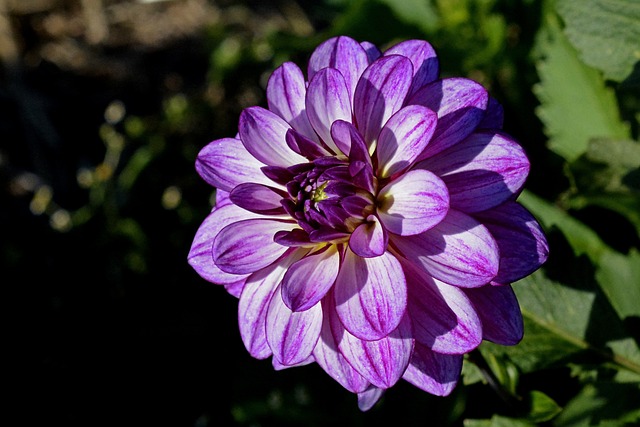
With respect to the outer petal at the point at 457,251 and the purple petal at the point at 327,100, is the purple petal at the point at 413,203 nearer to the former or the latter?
the outer petal at the point at 457,251

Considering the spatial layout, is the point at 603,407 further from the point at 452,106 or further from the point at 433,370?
the point at 452,106

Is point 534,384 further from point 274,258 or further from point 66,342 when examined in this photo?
point 66,342


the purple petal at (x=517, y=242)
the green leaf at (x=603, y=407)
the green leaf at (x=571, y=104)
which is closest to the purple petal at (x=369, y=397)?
the purple petal at (x=517, y=242)

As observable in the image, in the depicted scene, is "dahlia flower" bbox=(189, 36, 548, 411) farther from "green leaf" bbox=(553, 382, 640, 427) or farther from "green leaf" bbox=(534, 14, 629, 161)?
"green leaf" bbox=(534, 14, 629, 161)

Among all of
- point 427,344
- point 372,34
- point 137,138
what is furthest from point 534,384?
point 137,138

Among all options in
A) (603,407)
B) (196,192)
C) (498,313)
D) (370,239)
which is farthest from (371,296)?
(196,192)

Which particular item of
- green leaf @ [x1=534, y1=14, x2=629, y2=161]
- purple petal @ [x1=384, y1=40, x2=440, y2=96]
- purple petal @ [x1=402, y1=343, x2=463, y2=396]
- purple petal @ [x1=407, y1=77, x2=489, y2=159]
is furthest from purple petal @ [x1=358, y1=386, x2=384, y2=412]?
green leaf @ [x1=534, y1=14, x2=629, y2=161]
